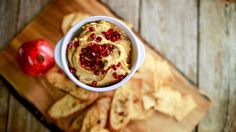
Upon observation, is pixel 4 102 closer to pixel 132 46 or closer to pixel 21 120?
pixel 21 120

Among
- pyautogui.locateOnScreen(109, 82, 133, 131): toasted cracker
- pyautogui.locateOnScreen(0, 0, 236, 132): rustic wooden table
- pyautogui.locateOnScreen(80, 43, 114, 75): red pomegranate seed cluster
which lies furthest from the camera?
pyautogui.locateOnScreen(0, 0, 236, 132): rustic wooden table

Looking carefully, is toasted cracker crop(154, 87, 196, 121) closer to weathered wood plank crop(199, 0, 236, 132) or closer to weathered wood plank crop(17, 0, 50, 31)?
weathered wood plank crop(199, 0, 236, 132)

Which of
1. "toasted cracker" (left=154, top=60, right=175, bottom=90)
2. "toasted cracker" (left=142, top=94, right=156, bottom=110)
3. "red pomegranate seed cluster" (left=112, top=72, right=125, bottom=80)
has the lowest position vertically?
"toasted cracker" (left=142, top=94, right=156, bottom=110)

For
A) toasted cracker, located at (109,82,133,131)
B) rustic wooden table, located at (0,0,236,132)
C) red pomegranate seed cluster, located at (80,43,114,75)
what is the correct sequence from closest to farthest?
1. red pomegranate seed cluster, located at (80,43,114,75)
2. toasted cracker, located at (109,82,133,131)
3. rustic wooden table, located at (0,0,236,132)

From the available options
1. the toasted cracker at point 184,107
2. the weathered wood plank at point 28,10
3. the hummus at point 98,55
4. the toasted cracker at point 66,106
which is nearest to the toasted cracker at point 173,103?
the toasted cracker at point 184,107

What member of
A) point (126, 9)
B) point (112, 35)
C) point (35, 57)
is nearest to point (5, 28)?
point (35, 57)

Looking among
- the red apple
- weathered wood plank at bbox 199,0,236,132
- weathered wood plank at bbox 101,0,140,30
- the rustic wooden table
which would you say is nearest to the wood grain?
the rustic wooden table

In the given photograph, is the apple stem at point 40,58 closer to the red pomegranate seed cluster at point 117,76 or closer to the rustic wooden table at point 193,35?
the rustic wooden table at point 193,35
